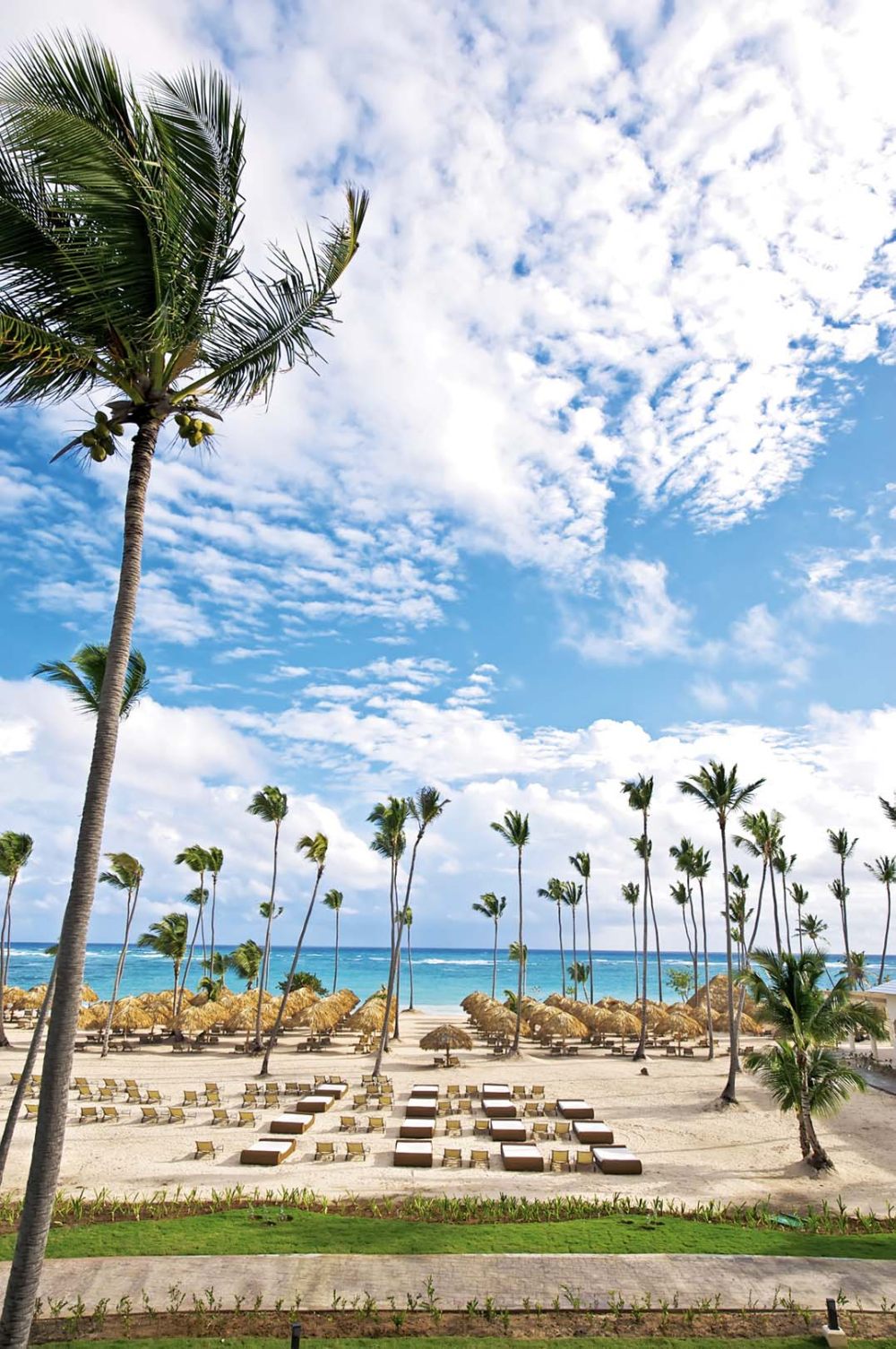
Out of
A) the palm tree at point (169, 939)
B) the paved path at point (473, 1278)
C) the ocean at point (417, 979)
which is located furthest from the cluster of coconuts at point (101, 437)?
the ocean at point (417, 979)

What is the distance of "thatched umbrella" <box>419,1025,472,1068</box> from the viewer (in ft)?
104

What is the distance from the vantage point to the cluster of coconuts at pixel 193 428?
8312mm

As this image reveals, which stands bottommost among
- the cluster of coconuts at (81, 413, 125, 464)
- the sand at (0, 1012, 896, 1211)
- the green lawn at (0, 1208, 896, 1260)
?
the sand at (0, 1012, 896, 1211)

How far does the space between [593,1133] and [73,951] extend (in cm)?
1627

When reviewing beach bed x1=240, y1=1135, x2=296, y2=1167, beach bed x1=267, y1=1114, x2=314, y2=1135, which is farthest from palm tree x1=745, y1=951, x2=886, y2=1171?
beach bed x1=267, y1=1114, x2=314, y2=1135

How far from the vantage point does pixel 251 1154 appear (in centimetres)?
1709

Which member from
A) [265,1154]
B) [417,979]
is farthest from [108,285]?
[417,979]

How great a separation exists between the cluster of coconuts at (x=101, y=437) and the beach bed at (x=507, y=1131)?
18.5 meters

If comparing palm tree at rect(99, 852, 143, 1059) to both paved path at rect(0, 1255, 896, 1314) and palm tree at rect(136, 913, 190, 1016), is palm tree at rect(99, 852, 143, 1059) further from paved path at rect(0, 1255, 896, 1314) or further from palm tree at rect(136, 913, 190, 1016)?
paved path at rect(0, 1255, 896, 1314)

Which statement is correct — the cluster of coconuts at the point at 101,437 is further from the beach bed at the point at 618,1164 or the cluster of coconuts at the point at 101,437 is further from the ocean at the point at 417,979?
the ocean at the point at 417,979

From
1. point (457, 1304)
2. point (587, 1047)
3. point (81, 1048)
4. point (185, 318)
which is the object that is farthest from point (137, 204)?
point (587, 1047)

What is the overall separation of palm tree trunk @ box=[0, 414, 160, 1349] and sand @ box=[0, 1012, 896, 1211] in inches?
372

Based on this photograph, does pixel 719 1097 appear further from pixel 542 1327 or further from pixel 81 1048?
pixel 81 1048

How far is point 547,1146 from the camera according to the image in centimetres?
1897
